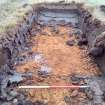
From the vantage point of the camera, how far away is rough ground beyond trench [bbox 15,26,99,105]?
713 centimetres

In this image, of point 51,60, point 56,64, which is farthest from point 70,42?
point 56,64

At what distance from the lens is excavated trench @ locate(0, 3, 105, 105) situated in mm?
7090

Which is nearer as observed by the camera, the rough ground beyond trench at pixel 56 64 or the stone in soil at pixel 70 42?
the rough ground beyond trench at pixel 56 64

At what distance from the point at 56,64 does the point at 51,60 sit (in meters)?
0.33

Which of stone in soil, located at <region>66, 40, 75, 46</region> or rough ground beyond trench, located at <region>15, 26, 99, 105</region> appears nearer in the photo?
rough ground beyond trench, located at <region>15, 26, 99, 105</region>

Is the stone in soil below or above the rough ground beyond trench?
above

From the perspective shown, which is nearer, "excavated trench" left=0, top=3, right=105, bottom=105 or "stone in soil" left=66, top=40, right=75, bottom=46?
"excavated trench" left=0, top=3, right=105, bottom=105

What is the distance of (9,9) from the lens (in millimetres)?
12398

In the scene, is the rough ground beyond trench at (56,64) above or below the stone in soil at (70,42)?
below

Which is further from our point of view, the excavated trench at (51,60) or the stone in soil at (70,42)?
the stone in soil at (70,42)

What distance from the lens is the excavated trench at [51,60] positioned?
7090mm

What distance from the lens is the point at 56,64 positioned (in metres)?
8.93

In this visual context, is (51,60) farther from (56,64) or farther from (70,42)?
(70,42)

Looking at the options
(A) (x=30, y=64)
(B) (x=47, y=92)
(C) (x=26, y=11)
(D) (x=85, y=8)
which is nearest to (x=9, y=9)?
(C) (x=26, y=11)
